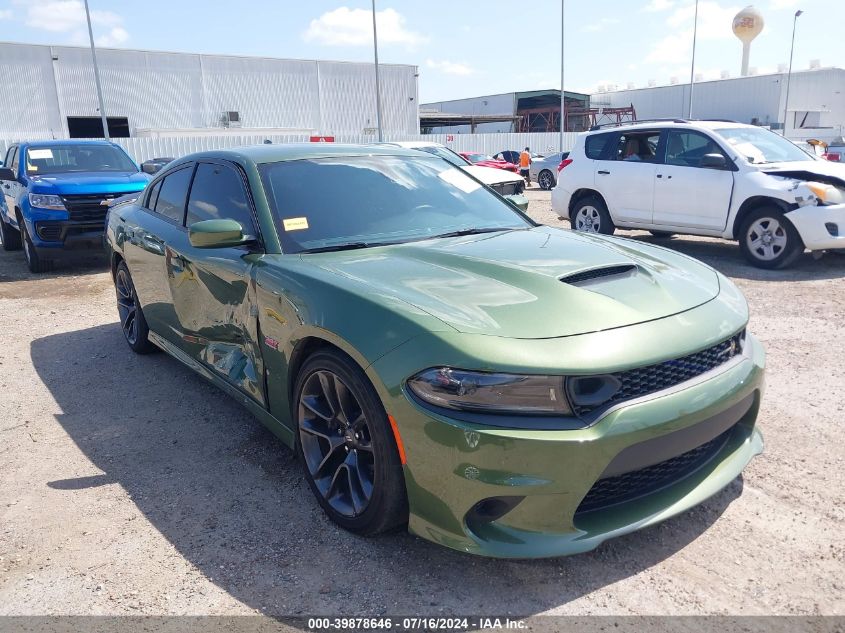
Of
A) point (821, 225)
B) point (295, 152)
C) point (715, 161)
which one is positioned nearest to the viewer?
point (295, 152)

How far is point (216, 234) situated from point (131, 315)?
8.51ft

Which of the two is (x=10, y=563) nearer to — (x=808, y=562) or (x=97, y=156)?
(x=808, y=562)

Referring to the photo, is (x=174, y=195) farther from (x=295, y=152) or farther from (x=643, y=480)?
(x=643, y=480)

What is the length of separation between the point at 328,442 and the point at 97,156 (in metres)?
8.93

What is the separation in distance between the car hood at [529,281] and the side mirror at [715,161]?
5.27m

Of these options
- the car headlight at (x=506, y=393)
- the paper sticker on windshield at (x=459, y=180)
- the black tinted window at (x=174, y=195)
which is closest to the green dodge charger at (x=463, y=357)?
the car headlight at (x=506, y=393)

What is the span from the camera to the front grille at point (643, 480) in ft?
7.47

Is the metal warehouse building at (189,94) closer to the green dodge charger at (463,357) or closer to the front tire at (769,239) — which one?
the front tire at (769,239)

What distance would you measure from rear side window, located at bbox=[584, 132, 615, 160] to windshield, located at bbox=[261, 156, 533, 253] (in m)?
6.08

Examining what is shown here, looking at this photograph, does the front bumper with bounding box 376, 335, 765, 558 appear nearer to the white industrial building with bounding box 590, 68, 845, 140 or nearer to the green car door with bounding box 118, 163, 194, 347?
the green car door with bounding box 118, 163, 194, 347

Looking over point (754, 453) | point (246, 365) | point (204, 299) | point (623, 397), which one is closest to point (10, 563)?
point (246, 365)

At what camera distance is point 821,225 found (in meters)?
7.34

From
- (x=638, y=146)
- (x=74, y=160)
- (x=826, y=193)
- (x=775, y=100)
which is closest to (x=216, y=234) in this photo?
(x=826, y=193)

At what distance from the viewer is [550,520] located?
2.18 metres
